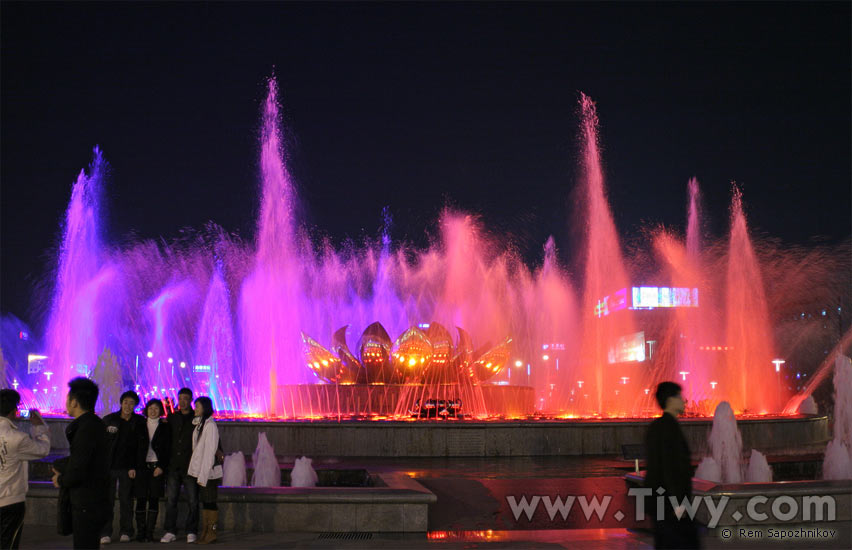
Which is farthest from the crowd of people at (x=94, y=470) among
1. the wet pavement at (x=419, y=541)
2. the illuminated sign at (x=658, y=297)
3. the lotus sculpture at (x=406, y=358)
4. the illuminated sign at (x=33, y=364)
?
the illuminated sign at (x=658, y=297)

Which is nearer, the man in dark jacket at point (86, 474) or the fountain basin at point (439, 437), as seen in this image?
the man in dark jacket at point (86, 474)

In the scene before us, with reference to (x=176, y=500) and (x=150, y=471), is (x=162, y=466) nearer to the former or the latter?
(x=150, y=471)

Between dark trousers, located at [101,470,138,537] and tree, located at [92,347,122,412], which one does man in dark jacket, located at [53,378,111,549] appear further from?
tree, located at [92,347,122,412]

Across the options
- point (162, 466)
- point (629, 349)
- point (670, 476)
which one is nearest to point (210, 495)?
point (162, 466)

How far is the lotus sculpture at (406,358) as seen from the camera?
70.5 ft

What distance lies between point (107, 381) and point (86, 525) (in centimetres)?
1667

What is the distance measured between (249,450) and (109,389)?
748 cm

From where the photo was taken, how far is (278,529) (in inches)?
297

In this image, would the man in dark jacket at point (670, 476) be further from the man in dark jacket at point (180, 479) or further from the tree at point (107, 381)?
the tree at point (107, 381)

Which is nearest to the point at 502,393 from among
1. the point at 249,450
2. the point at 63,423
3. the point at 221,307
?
the point at 249,450

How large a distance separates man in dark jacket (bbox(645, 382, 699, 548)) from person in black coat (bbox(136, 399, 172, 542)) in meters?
4.87

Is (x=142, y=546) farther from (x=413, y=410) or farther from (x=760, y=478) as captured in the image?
(x=413, y=410)

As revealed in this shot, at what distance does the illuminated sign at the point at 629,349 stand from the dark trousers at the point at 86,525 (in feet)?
243

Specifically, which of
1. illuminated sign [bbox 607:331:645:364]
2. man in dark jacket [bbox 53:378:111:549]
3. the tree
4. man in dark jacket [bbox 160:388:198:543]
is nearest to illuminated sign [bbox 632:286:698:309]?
illuminated sign [bbox 607:331:645:364]
